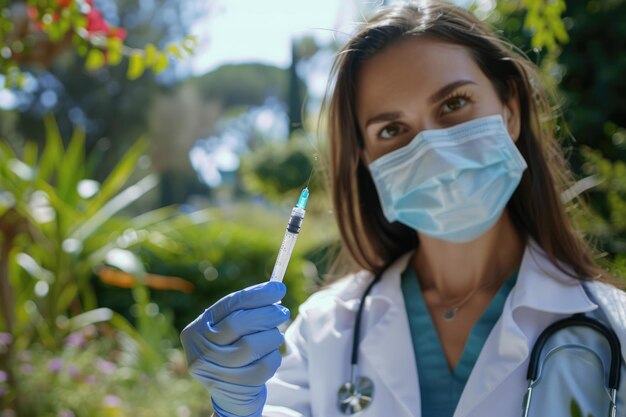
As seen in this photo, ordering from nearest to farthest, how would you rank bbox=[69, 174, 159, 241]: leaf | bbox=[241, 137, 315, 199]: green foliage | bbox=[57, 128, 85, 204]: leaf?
bbox=[69, 174, 159, 241]: leaf, bbox=[57, 128, 85, 204]: leaf, bbox=[241, 137, 315, 199]: green foliage

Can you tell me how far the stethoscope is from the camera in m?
1.24

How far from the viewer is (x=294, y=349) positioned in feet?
5.33

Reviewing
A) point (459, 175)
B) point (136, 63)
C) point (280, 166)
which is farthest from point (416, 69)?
point (280, 166)

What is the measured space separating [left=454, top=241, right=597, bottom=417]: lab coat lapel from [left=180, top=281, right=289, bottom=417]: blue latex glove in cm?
40

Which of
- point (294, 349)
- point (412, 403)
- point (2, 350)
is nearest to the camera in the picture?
point (412, 403)

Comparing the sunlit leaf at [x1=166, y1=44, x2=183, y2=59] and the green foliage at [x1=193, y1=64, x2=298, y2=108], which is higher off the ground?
the green foliage at [x1=193, y1=64, x2=298, y2=108]

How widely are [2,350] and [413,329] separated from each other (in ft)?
9.31

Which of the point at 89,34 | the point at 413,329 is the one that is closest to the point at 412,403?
the point at 413,329

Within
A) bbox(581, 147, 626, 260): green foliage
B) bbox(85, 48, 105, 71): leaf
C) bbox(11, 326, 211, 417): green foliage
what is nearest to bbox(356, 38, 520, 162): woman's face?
bbox(85, 48, 105, 71): leaf

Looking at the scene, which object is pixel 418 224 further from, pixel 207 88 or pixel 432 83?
pixel 207 88

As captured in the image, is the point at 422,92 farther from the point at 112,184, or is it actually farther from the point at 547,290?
the point at 112,184

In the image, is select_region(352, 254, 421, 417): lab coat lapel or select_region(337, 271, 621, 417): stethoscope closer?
select_region(337, 271, 621, 417): stethoscope

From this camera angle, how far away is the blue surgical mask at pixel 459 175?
1533mm

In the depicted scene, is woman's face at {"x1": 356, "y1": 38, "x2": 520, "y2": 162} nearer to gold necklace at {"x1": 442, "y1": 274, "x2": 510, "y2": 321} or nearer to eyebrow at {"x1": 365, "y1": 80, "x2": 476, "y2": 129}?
eyebrow at {"x1": 365, "y1": 80, "x2": 476, "y2": 129}
